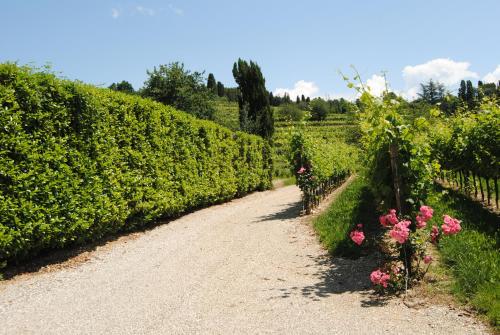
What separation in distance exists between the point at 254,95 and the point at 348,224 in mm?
31718

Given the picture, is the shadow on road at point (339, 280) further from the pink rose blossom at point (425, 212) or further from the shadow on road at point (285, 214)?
the shadow on road at point (285, 214)

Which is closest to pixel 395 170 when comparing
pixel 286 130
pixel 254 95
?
pixel 286 130

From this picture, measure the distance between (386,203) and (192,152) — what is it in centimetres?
834

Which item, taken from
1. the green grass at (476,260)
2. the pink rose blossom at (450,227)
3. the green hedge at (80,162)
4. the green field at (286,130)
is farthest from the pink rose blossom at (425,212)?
the green hedge at (80,162)

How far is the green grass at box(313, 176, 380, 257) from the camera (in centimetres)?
713

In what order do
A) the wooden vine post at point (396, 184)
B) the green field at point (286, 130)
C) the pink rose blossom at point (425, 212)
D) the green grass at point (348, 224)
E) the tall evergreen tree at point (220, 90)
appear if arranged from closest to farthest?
the pink rose blossom at point (425, 212), the wooden vine post at point (396, 184), the green grass at point (348, 224), the green field at point (286, 130), the tall evergreen tree at point (220, 90)

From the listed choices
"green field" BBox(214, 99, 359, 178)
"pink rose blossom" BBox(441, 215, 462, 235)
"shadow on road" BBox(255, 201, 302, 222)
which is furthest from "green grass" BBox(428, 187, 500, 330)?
"shadow on road" BBox(255, 201, 302, 222)

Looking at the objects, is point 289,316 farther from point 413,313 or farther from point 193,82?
point 193,82

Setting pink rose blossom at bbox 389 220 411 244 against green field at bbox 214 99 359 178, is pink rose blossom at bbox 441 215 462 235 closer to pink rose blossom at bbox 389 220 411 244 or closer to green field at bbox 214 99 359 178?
pink rose blossom at bbox 389 220 411 244

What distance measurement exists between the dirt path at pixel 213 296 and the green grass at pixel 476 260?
0.34 metres

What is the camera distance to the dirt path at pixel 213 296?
4305 millimetres

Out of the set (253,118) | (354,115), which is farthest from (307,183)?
(253,118)

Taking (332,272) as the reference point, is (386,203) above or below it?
above

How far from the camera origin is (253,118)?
38406 millimetres
